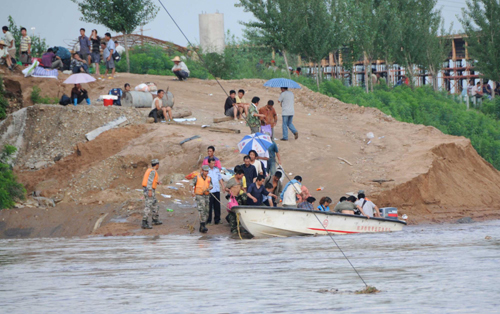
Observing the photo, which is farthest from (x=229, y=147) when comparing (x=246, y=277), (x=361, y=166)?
(x=246, y=277)

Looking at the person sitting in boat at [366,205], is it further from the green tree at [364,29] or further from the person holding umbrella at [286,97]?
the green tree at [364,29]

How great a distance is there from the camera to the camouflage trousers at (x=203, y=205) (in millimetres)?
15742

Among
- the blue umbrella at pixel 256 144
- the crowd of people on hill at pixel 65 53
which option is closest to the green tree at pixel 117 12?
the crowd of people on hill at pixel 65 53

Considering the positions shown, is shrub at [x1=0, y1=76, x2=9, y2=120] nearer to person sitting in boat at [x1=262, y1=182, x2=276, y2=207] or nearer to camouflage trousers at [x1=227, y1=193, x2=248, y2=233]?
camouflage trousers at [x1=227, y1=193, x2=248, y2=233]

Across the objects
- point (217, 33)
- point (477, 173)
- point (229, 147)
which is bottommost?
point (477, 173)

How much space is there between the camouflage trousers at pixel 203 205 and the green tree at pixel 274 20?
22831 millimetres

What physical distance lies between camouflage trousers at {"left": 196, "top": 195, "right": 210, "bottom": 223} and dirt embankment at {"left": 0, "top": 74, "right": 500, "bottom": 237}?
649 mm

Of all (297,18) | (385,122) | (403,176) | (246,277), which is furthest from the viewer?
(297,18)

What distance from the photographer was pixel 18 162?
2272cm

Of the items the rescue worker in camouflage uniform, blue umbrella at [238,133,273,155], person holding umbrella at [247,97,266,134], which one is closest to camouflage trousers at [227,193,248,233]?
the rescue worker in camouflage uniform

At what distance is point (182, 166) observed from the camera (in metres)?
21.2

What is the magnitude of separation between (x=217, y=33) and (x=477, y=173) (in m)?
21.1

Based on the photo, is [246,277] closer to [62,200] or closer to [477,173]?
[62,200]

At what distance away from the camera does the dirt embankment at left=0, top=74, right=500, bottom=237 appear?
18344 millimetres
